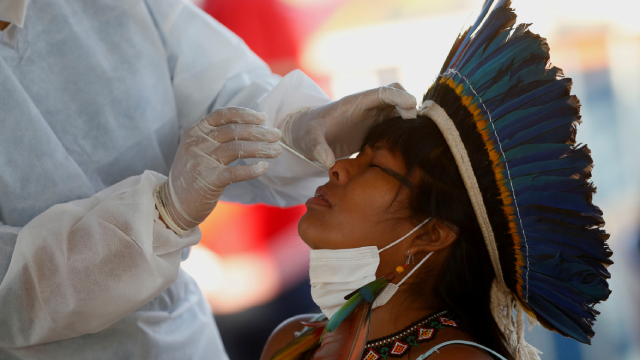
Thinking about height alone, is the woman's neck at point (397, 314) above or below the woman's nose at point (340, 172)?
below

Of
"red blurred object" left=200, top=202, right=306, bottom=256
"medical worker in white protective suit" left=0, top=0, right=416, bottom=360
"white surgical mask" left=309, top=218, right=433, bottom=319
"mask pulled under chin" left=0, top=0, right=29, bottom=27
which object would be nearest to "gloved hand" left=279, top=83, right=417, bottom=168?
"medical worker in white protective suit" left=0, top=0, right=416, bottom=360

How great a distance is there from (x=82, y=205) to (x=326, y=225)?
1.97 feet

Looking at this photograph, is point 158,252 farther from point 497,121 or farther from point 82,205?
point 497,121

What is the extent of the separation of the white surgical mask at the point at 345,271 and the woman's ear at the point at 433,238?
0.03 m

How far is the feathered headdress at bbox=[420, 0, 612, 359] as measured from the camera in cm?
99

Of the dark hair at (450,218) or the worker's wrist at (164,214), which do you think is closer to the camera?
the worker's wrist at (164,214)

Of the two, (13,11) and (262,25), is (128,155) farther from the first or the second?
(262,25)

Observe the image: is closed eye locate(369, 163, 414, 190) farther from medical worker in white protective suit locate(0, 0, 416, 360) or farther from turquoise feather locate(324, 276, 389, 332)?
turquoise feather locate(324, 276, 389, 332)

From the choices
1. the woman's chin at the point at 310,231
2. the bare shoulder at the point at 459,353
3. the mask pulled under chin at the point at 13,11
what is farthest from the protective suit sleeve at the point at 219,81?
the bare shoulder at the point at 459,353

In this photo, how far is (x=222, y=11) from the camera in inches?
97.7

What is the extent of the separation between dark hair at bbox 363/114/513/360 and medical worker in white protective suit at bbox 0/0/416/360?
0.28ft

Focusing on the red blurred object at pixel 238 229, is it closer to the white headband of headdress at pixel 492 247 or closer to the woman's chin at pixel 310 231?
the woman's chin at pixel 310 231

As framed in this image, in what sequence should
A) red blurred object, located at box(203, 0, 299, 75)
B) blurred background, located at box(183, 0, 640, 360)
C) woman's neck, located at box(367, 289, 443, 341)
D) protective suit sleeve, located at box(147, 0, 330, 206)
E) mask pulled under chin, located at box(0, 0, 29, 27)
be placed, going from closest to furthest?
mask pulled under chin, located at box(0, 0, 29, 27), woman's neck, located at box(367, 289, 443, 341), protective suit sleeve, located at box(147, 0, 330, 206), blurred background, located at box(183, 0, 640, 360), red blurred object, located at box(203, 0, 299, 75)

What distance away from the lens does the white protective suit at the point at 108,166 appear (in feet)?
3.24
